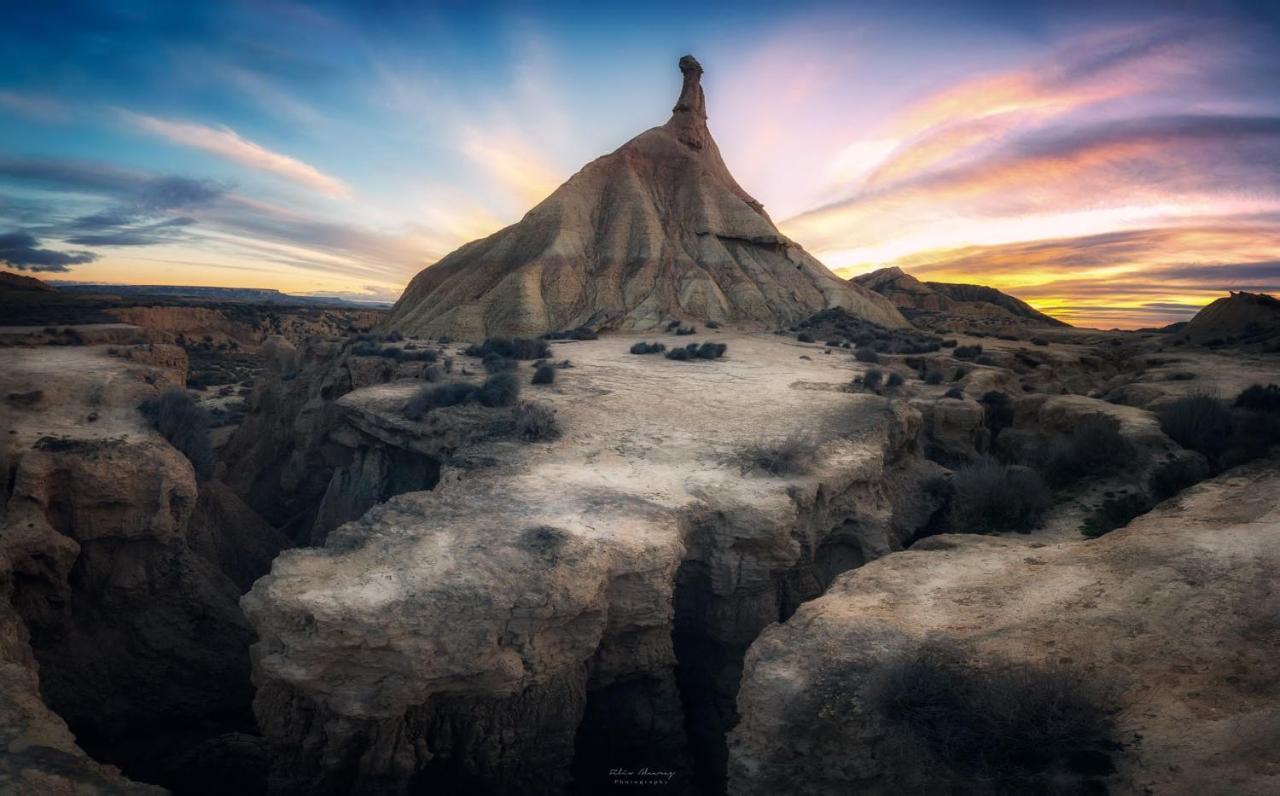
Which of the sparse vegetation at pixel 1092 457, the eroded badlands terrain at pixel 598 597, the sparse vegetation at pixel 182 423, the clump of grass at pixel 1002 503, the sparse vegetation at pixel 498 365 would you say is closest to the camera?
the eroded badlands terrain at pixel 598 597

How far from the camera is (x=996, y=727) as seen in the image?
5125 mm

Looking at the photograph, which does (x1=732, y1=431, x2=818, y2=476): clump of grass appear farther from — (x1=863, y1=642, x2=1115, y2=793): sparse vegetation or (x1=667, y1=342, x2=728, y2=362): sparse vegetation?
(x1=667, y1=342, x2=728, y2=362): sparse vegetation

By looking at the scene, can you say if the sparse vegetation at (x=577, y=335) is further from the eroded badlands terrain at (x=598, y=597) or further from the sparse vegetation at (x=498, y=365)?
the eroded badlands terrain at (x=598, y=597)

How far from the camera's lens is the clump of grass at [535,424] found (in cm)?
1285

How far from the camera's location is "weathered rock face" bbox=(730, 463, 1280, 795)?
4738 millimetres

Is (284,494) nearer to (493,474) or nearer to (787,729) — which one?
(493,474)

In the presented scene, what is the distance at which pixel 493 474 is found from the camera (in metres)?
10.9

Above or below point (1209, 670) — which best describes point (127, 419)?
above

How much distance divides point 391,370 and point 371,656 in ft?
44.8

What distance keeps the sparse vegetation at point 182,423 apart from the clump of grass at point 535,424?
7132mm

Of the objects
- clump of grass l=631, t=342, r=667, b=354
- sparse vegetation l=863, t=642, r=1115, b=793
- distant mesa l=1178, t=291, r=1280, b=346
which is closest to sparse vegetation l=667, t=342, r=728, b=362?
clump of grass l=631, t=342, r=667, b=354

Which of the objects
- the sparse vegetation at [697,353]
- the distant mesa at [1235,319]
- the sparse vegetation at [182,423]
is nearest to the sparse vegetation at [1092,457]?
the sparse vegetation at [697,353]

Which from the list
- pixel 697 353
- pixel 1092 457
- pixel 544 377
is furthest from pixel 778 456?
pixel 697 353

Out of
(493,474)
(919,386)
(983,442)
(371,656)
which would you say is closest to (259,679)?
(371,656)
